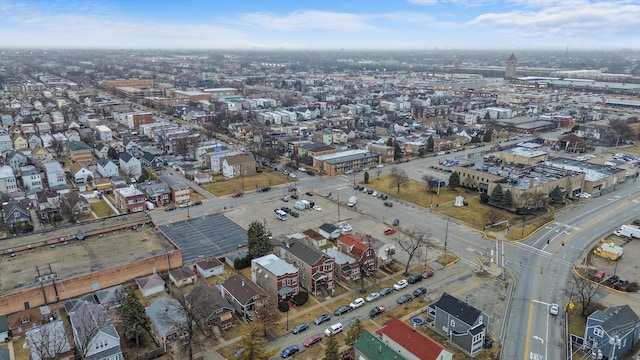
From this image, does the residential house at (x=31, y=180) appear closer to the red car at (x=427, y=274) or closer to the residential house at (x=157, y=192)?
the residential house at (x=157, y=192)

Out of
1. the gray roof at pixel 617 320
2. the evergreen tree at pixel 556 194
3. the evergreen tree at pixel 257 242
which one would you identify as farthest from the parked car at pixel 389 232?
the evergreen tree at pixel 556 194

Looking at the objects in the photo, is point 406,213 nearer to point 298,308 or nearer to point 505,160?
point 298,308

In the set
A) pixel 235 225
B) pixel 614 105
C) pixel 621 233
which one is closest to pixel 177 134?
pixel 235 225

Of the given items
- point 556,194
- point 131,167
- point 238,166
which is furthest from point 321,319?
point 131,167

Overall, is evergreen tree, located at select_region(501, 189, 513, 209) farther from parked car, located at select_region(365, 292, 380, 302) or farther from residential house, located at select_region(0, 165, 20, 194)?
residential house, located at select_region(0, 165, 20, 194)

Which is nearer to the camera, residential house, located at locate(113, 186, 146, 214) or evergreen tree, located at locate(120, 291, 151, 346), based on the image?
evergreen tree, located at locate(120, 291, 151, 346)

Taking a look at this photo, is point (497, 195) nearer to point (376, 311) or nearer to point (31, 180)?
point (376, 311)

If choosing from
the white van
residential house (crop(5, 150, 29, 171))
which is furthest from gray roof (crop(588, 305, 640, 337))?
residential house (crop(5, 150, 29, 171))
